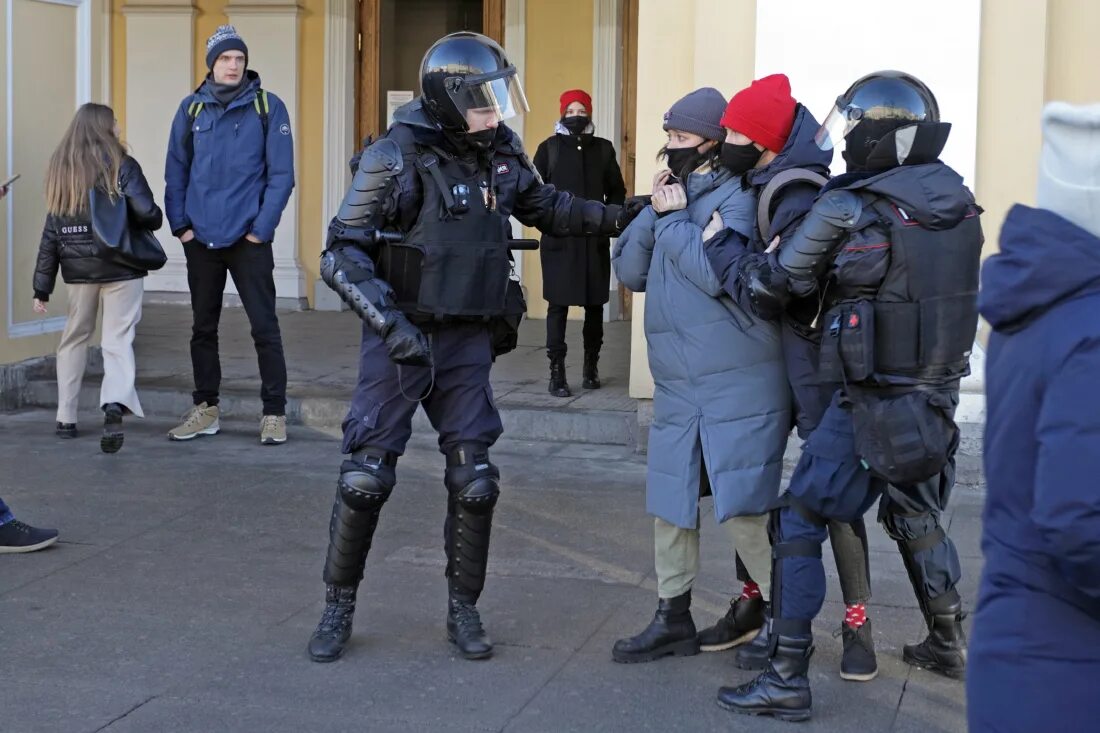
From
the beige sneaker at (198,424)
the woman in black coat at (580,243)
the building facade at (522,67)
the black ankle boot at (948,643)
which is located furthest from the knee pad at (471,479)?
the woman in black coat at (580,243)

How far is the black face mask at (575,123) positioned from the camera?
9172 mm

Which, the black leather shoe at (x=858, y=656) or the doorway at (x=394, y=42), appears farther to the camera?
the doorway at (x=394, y=42)

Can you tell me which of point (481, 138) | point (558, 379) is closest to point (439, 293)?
point (481, 138)

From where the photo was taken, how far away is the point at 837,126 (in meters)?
4.42

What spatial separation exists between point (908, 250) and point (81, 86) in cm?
681

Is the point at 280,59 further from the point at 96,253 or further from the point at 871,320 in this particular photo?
the point at 871,320

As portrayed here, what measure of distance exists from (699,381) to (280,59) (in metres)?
8.64

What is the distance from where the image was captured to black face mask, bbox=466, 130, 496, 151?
4.75 metres

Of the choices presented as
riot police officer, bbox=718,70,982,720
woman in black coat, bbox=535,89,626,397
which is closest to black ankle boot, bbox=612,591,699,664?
riot police officer, bbox=718,70,982,720

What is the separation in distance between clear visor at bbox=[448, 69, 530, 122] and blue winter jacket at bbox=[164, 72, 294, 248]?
342cm

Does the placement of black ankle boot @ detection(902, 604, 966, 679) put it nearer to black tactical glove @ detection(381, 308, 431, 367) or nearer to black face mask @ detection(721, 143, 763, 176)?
black face mask @ detection(721, 143, 763, 176)

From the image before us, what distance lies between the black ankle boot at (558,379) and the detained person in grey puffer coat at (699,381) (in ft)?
13.0

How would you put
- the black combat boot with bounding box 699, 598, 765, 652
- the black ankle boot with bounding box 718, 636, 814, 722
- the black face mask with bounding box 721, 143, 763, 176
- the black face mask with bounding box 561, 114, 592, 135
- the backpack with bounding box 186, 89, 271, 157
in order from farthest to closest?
the black face mask with bounding box 561, 114, 592, 135 → the backpack with bounding box 186, 89, 271, 157 → the black combat boot with bounding box 699, 598, 765, 652 → the black face mask with bounding box 721, 143, 763, 176 → the black ankle boot with bounding box 718, 636, 814, 722

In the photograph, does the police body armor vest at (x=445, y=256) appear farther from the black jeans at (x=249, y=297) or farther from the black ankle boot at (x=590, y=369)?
the black ankle boot at (x=590, y=369)
